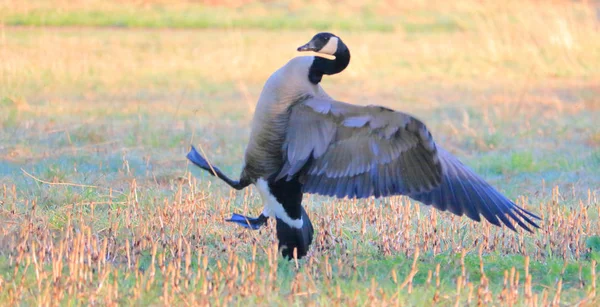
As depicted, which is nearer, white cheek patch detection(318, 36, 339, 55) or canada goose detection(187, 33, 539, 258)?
canada goose detection(187, 33, 539, 258)

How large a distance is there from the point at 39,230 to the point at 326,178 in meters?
1.75

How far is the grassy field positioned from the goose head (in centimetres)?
104

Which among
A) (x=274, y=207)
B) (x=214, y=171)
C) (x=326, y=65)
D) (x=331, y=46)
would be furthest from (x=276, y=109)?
(x=214, y=171)

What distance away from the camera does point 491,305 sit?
179 inches

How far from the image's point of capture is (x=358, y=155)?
5180 mm

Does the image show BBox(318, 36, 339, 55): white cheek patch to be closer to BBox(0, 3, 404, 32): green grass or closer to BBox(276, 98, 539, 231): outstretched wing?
BBox(276, 98, 539, 231): outstretched wing

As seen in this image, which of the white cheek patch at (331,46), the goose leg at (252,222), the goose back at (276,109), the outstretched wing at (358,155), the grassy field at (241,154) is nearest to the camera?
the grassy field at (241,154)

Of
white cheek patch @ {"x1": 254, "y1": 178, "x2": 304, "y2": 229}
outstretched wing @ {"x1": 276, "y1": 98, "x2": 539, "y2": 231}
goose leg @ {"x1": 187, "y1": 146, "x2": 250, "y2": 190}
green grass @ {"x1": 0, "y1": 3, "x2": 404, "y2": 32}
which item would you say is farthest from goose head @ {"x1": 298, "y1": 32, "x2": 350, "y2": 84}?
green grass @ {"x1": 0, "y1": 3, "x2": 404, "y2": 32}

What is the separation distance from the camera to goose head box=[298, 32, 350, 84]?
5281 mm

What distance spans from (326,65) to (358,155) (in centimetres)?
55

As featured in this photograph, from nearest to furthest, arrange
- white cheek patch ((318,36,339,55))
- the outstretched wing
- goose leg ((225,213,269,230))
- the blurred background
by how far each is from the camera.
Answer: the outstretched wing < white cheek patch ((318,36,339,55)) < goose leg ((225,213,269,230)) < the blurred background

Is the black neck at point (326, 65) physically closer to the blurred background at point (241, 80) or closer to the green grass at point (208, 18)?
the blurred background at point (241, 80)

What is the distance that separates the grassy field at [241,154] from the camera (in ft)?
15.6

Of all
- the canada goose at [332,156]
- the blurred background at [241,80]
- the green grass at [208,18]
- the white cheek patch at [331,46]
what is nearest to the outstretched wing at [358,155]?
the canada goose at [332,156]
